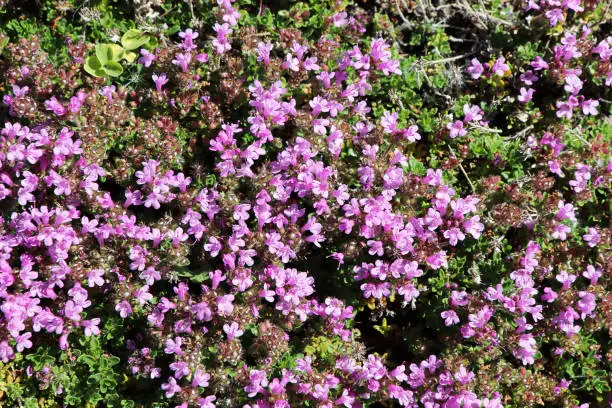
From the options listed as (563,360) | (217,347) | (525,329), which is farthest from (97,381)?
(563,360)

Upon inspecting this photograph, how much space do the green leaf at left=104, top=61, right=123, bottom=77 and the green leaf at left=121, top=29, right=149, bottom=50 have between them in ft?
0.66

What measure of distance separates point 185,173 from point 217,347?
139 cm

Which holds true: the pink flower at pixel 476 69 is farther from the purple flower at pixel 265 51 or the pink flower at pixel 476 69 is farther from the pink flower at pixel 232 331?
the pink flower at pixel 232 331

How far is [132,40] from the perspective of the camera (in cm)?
468

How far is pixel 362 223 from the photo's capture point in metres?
4.12

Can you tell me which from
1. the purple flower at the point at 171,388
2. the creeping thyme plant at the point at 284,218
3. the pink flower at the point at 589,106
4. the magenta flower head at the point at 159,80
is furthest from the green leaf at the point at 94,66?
the pink flower at the point at 589,106

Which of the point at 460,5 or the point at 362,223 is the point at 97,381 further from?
the point at 460,5

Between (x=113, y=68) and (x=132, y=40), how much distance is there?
11.8 inches

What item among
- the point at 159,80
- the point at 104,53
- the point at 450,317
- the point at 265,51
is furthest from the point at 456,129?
the point at 104,53

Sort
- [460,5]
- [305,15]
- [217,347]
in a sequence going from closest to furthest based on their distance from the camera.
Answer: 1. [217,347]
2. [305,15]
3. [460,5]

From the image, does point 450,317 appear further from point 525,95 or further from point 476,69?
point 476,69

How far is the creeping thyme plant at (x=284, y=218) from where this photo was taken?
3.97 meters

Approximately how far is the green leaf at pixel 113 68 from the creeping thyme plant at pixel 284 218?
0.03m

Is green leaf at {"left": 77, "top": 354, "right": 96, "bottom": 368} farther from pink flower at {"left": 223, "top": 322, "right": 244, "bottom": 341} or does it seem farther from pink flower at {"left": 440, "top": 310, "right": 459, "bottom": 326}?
pink flower at {"left": 440, "top": 310, "right": 459, "bottom": 326}
